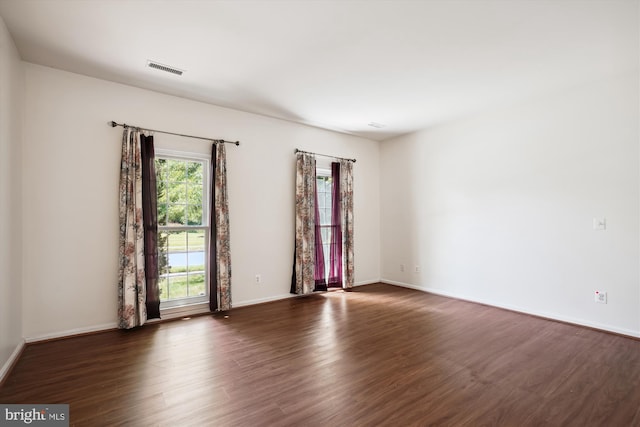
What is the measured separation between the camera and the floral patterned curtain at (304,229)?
4859 mm

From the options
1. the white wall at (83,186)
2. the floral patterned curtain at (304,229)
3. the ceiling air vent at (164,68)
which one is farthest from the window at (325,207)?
the ceiling air vent at (164,68)

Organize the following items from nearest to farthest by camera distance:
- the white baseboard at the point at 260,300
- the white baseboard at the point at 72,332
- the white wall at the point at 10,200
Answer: the white wall at the point at 10,200, the white baseboard at the point at 72,332, the white baseboard at the point at 260,300

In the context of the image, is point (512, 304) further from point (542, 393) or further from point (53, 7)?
point (53, 7)

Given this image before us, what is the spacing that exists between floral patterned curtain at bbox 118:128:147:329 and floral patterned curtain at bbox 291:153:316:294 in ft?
7.07

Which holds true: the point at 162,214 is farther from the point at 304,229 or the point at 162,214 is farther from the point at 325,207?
the point at 325,207

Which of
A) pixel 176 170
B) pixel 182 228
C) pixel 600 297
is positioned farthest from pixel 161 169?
pixel 600 297

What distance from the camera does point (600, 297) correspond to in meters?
3.49

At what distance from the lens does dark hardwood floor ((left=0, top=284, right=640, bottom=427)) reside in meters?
1.97

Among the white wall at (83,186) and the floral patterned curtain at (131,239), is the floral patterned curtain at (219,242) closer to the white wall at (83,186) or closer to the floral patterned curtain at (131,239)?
the white wall at (83,186)

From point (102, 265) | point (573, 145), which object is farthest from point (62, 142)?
point (573, 145)

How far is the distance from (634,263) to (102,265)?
584 centimetres

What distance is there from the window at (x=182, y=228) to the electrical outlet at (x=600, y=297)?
4796 millimetres

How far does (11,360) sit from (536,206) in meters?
5.81

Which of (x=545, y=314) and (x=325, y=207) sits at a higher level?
(x=325, y=207)
